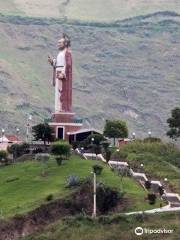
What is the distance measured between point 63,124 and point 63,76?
4.97 meters

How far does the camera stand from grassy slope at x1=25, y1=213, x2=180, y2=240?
236 feet

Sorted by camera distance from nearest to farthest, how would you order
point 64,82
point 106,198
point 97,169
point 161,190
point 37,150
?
point 106,198 < point 161,190 < point 97,169 < point 37,150 < point 64,82

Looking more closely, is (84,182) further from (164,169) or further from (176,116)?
(176,116)

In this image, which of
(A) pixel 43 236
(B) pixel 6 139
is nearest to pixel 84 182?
(A) pixel 43 236

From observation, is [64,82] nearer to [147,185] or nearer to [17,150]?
[17,150]

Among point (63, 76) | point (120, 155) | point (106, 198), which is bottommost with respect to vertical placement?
point (106, 198)

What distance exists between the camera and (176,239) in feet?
229

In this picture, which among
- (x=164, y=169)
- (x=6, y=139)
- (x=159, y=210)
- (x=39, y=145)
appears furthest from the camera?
(x=6, y=139)

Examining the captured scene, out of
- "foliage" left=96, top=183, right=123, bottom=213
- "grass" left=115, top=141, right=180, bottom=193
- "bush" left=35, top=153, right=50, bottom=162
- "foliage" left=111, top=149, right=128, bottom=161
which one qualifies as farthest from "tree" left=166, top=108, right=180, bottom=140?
"foliage" left=96, top=183, right=123, bottom=213

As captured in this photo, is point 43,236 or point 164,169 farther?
point 164,169

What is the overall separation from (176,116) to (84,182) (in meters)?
A: 30.9

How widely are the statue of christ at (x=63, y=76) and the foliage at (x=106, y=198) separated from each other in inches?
1475

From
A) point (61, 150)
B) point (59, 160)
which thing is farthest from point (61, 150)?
point (59, 160)

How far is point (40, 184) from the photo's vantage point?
290 ft
